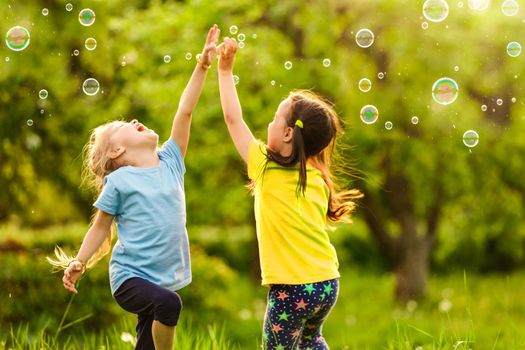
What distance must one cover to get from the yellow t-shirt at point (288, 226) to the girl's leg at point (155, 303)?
1.26 ft

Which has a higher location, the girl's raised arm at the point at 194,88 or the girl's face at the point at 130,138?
the girl's raised arm at the point at 194,88

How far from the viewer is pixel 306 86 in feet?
26.4

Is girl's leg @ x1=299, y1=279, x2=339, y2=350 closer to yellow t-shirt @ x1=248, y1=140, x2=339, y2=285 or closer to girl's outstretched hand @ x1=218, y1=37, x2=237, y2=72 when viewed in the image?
yellow t-shirt @ x1=248, y1=140, x2=339, y2=285

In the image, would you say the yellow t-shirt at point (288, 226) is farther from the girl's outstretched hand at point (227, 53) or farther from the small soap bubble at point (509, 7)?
the small soap bubble at point (509, 7)

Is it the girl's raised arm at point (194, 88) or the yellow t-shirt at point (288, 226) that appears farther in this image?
Result: the girl's raised arm at point (194, 88)

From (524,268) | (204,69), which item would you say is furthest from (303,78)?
(524,268)

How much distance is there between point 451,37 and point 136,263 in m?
5.55

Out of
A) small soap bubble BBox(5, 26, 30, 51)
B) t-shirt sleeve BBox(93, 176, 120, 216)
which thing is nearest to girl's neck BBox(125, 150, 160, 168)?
t-shirt sleeve BBox(93, 176, 120, 216)

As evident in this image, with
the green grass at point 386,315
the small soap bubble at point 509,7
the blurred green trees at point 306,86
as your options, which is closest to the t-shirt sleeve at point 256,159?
the green grass at point 386,315

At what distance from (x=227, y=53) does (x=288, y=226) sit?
0.77 m

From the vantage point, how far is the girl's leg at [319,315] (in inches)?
128

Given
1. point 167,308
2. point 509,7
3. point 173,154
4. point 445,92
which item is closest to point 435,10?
point 445,92

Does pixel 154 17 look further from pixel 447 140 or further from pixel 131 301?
pixel 131 301

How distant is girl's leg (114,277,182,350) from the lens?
308cm
